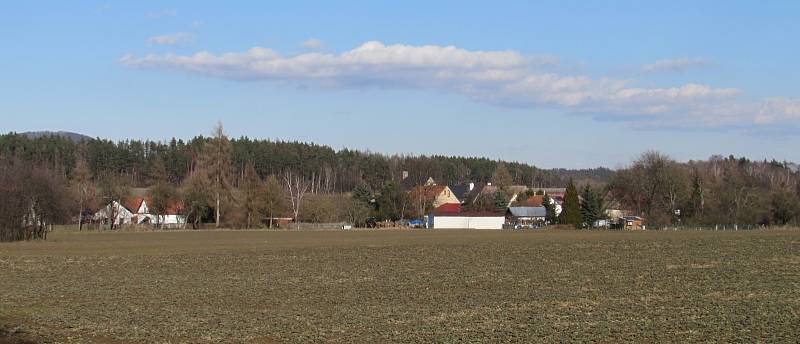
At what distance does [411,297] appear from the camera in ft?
90.9

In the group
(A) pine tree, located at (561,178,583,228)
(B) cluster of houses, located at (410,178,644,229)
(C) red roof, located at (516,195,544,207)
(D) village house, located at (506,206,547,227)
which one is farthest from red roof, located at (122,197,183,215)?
(C) red roof, located at (516,195,544,207)

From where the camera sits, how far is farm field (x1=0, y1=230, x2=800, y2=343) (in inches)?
763

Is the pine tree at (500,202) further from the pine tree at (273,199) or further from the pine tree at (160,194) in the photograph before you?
the pine tree at (160,194)

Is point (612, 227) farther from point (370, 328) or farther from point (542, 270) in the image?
point (370, 328)

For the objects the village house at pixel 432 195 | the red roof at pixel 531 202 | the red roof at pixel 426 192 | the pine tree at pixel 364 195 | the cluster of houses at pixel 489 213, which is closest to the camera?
the cluster of houses at pixel 489 213

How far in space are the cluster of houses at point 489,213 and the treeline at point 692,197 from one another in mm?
3612

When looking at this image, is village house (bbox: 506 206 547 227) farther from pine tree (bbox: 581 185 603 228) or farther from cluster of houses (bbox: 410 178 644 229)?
pine tree (bbox: 581 185 603 228)

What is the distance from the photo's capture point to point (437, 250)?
55.4m

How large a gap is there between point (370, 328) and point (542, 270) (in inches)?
748

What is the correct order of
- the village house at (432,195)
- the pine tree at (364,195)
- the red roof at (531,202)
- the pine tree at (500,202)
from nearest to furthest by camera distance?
1. the pine tree at (364,195)
2. the pine tree at (500,202)
3. the village house at (432,195)
4. the red roof at (531,202)

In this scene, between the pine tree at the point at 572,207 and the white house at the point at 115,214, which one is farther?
the white house at the point at 115,214

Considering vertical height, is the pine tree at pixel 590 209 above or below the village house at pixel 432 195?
below

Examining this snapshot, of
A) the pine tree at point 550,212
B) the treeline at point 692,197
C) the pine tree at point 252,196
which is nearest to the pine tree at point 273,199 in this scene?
the pine tree at point 252,196

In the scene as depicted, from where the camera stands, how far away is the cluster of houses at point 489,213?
13212 centimetres
